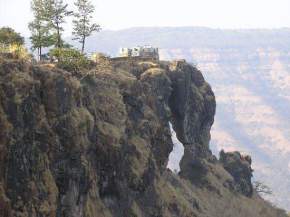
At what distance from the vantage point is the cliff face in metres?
61.4

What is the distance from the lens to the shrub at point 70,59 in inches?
3536

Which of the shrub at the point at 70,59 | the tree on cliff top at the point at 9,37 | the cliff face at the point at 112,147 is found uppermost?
the tree on cliff top at the point at 9,37

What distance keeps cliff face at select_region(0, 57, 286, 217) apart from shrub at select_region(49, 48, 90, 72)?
91.0 inches

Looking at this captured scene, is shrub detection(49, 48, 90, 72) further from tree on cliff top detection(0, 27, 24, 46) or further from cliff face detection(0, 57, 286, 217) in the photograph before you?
tree on cliff top detection(0, 27, 24, 46)

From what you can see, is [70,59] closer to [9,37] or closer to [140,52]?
[9,37]

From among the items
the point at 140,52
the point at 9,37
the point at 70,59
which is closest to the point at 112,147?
the point at 70,59

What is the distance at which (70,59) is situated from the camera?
91750mm

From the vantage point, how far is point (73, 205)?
2790 inches

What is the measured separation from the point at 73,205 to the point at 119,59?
4699 cm

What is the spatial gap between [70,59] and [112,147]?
49.2 feet

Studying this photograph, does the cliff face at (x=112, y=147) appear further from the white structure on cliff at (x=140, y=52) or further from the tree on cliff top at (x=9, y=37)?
the tree on cliff top at (x=9, y=37)

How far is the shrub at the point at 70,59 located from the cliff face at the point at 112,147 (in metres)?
2.31

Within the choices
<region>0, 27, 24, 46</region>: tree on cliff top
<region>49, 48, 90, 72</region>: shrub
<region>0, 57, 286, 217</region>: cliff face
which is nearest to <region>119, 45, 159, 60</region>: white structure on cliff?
<region>0, 57, 286, 217</region>: cliff face

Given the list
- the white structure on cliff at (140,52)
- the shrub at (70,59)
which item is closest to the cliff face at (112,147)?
the shrub at (70,59)
